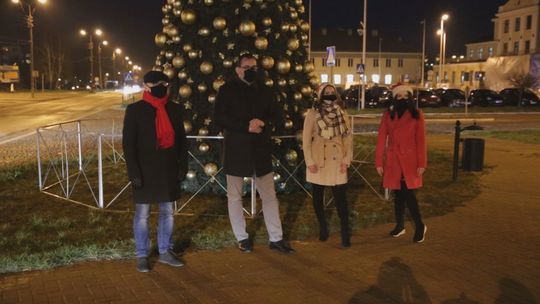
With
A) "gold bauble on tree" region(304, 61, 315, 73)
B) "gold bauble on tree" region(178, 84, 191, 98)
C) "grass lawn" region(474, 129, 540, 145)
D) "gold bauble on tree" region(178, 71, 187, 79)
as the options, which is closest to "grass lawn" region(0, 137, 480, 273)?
"gold bauble on tree" region(178, 84, 191, 98)

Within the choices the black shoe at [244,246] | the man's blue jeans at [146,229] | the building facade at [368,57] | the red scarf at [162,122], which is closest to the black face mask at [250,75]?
the red scarf at [162,122]

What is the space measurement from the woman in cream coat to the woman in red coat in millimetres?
564

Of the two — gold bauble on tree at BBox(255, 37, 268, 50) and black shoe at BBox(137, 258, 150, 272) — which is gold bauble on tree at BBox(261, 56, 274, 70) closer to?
gold bauble on tree at BBox(255, 37, 268, 50)

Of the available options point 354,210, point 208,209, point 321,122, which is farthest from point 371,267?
point 208,209

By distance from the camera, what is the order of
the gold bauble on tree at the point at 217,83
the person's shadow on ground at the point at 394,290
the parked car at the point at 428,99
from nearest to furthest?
the person's shadow on ground at the point at 394,290, the gold bauble on tree at the point at 217,83, the parked car at the point at 428,99

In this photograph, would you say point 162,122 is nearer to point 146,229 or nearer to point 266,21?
point 146,229

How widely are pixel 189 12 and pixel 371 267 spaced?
175 inches

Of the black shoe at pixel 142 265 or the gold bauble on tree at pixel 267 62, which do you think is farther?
the gold bauble on tree at pixel 267 62

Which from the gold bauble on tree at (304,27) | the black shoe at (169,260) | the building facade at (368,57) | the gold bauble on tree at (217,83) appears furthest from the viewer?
the building facade at (368,57)

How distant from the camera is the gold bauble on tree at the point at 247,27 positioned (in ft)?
24.9

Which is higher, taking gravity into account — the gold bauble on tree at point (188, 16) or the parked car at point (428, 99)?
the gold bauble on tree at point (188, 16)

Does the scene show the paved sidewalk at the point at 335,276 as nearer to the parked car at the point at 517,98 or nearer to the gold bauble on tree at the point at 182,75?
the gold bauble on tree at the point at 182,75

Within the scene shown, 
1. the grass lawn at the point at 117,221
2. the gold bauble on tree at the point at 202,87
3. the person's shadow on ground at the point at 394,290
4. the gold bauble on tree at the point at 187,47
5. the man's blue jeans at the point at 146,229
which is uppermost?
the gold bauble on tree at the point at 187,47

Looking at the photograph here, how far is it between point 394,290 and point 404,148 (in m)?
1.84
